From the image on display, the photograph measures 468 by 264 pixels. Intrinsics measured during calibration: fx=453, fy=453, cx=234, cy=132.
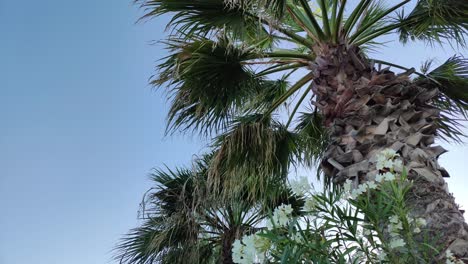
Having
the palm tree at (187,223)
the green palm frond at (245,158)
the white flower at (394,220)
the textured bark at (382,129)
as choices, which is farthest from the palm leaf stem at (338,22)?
the white flower at (394,220)

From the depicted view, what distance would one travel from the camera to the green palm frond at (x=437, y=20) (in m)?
4.32

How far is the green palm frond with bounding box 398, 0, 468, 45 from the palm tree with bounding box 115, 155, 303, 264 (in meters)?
2.48

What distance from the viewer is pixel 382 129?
10.6 ft

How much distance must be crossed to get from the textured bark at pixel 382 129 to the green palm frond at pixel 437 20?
3.72ft

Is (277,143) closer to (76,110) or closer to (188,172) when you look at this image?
(188,172)

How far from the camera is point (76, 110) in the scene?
32.6 feet

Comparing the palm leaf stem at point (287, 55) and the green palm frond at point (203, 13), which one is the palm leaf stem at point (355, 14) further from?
the green palm frond at point (203, 13)

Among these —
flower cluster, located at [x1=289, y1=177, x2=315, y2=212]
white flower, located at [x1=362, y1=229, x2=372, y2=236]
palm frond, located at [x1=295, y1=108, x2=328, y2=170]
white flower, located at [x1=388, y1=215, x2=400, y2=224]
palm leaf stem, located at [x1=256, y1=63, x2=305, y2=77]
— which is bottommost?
white flower, located at [x1=362, y1=229, x2=372, y2=236]

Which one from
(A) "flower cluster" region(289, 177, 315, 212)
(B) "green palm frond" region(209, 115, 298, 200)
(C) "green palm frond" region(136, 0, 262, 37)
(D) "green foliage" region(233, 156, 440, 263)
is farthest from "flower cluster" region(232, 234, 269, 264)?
(B) "green palm frond" region(209, 115, 298, 200)

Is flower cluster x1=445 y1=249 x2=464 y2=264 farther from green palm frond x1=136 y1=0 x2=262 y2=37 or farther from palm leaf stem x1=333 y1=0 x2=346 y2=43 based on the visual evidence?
green palm frond x1=136 y1=0 x2=262 y2=37

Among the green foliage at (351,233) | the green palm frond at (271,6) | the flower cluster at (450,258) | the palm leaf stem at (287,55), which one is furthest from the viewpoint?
the palm leaf stem at (287,55)

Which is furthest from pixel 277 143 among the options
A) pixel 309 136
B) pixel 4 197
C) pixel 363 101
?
pixel 4 197

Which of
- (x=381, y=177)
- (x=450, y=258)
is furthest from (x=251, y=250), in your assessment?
(x=450, y=258)

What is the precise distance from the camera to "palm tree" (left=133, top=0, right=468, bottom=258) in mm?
3242
